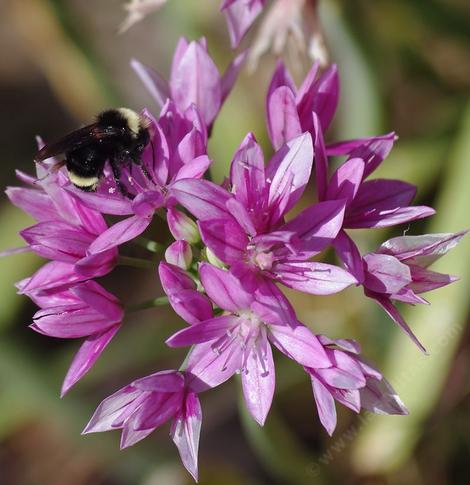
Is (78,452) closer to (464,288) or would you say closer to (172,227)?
(464,288)

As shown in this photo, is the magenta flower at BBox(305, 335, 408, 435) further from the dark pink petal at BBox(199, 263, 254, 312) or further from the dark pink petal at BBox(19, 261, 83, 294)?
the dark pink petal at BBox(19, 261, 83, 294)

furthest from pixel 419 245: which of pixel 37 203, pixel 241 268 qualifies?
pixel 37 203

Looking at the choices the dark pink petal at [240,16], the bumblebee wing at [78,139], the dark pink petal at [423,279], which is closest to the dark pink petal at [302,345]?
the dark pink petal at [423,279]

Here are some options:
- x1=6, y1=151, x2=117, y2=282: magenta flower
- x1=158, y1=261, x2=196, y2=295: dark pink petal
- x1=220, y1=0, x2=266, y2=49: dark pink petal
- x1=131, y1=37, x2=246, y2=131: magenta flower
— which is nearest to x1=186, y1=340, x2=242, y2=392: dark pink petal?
x1=158, y1=261, x2=196, y2=295: dark pink petal

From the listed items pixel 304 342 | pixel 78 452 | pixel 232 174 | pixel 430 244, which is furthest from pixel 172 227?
pixel 78 452

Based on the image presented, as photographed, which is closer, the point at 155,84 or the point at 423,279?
the point at 423,279

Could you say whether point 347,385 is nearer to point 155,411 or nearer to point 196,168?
point 155,411
